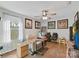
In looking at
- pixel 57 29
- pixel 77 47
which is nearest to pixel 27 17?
pixel 57 29

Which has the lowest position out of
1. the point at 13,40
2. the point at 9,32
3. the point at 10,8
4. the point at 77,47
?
the point at 77,47

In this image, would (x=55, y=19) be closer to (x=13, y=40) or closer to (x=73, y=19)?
(x=73, y=19)

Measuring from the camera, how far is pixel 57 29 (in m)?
2.16

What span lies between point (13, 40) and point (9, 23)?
335 mm

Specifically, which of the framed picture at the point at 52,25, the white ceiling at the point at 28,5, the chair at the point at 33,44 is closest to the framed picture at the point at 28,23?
the white ceiling at the point at 28,5

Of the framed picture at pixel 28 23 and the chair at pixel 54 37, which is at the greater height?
the framed picture at pixel 28 23

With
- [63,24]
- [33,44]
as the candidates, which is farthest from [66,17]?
[33,44]

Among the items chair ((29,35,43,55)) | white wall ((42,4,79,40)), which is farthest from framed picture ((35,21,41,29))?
chair ((29,35,43,55))

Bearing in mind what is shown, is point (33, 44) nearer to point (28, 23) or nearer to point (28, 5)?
point (28, 23)

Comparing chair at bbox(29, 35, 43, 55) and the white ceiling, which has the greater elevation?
the white ceiling

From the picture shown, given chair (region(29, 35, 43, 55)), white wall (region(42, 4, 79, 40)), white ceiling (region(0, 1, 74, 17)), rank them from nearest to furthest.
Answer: white ceiling (region(0, 1, 74, 17)) → white wall (region(42, 4, 79, 40)) → chair (region(29, 35, 43, 55))

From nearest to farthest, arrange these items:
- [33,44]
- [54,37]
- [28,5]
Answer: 1. [28,5]
2. [54,37]
3. [33,44]

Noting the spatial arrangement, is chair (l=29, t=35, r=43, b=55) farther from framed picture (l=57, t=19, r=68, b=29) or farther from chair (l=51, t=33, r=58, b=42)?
framed picture (l=57, t=19, r=68, b=29)

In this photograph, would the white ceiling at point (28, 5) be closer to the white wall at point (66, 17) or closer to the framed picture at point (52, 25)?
the white wall at point (66, 17)
